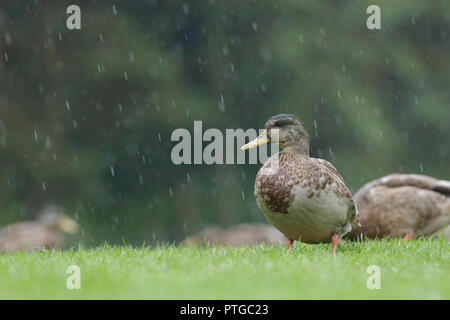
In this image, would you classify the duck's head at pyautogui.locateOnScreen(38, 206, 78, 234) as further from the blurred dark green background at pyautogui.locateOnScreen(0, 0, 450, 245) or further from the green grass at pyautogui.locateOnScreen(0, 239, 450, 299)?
the green grass at pyautogui.locateOnScreen(0, 239, 450, 299)

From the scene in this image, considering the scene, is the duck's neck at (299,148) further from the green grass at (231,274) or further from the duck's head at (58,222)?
the duck's head at (58,222)

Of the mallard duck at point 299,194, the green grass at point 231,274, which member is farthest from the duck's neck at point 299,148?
the green grass at point 231,274

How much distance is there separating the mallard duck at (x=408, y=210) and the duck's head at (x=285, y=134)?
82.3 inches

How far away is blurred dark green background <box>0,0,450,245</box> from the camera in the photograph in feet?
46.2

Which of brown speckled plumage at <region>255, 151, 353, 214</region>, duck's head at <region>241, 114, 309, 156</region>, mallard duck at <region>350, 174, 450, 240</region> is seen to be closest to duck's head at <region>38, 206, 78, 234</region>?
mallard duck at <region>350, 174, 450, 240</region>

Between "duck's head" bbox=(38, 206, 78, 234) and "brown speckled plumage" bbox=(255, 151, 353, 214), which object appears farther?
"duck's head" bbox=(38, 206, 78, 234)

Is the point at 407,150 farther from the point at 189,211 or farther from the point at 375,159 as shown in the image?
the point at 189,211

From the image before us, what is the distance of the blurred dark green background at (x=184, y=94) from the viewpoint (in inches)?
554

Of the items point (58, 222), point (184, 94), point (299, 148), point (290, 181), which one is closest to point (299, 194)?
point (290, 181)

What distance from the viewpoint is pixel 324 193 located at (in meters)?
5.15

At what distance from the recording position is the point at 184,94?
14578mm

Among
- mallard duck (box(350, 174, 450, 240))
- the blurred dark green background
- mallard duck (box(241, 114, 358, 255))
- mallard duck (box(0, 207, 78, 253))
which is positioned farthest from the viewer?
the blurred dark green background

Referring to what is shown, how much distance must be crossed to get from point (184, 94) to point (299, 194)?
31.9 feet

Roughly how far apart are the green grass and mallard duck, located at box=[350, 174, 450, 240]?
6.05 feet
